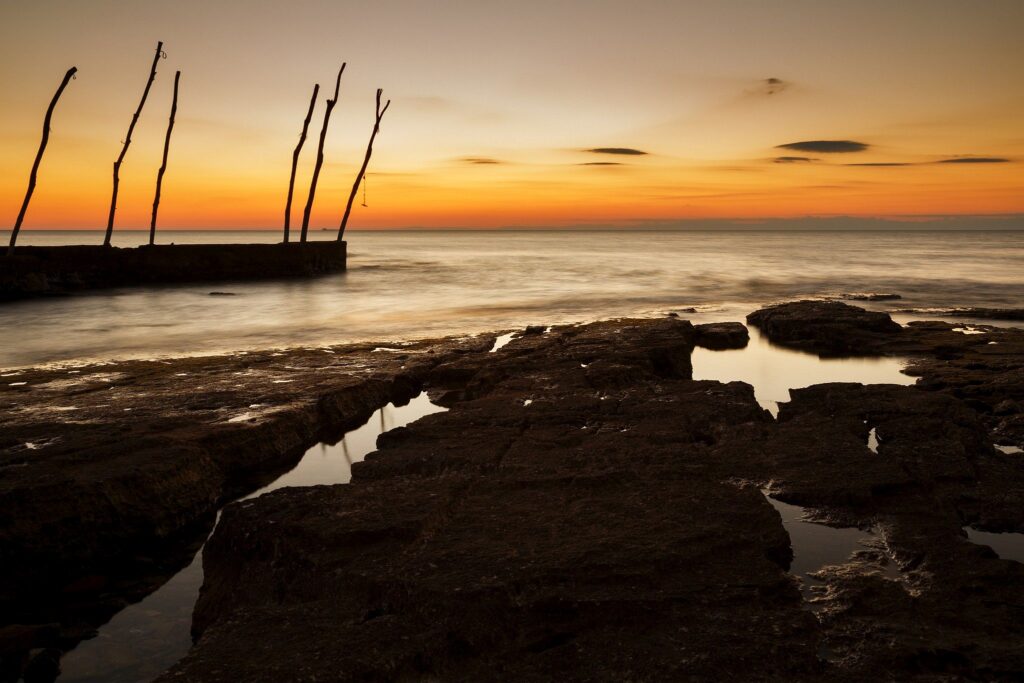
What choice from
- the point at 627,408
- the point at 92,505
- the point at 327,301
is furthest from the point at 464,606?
the point at 327,301

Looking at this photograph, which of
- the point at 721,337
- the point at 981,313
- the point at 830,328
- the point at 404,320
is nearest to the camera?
the point at 721,337

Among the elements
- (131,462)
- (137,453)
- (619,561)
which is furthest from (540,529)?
(137,453)

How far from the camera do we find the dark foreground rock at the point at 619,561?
2375mm

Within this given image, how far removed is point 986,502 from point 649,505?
→ 192 cm

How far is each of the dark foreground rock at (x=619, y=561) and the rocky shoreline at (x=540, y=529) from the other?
0.01 meters

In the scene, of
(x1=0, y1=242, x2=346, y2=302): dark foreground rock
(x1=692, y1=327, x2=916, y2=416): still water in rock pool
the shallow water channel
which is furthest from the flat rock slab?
(x1=0, y1=242, x2=346, y2=302): dark foreground rock

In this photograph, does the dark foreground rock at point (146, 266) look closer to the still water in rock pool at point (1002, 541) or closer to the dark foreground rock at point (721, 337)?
the dark foreground rock at point (721, 337)

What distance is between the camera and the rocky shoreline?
95.7 inches

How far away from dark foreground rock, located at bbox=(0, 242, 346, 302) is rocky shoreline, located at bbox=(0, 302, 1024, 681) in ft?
50.0

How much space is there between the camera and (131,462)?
4195 millimetres

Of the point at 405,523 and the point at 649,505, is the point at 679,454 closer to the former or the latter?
the point at 649,505

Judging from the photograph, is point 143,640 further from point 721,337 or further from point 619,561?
point 721,337

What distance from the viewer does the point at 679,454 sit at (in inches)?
168

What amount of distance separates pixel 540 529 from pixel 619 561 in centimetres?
45
